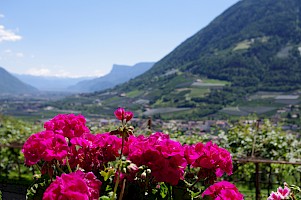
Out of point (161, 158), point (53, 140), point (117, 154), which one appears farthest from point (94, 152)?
point (161, 158)

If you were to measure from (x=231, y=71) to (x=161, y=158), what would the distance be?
473 ft

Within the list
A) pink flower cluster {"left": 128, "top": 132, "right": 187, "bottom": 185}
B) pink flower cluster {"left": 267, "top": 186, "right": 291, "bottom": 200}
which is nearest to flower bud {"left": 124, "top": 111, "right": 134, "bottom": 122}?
pink flower cluster {"left": 128, "top": 132, "right": 187, "bottom": 185}

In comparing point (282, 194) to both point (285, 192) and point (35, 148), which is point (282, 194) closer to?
point (285, 192)

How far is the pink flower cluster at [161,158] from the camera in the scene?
1.86m

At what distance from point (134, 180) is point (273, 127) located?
7.51m

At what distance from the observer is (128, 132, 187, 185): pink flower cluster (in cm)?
186

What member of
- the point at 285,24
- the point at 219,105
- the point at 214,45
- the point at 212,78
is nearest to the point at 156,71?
the point at 214,45

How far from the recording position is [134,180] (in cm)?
200

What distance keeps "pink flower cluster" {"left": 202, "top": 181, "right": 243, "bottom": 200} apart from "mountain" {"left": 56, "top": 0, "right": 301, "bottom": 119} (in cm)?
9278

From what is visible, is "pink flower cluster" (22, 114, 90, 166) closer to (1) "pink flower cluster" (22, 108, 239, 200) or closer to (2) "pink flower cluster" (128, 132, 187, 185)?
(1) "pink flower cluster" (22, 108, 239, 200)

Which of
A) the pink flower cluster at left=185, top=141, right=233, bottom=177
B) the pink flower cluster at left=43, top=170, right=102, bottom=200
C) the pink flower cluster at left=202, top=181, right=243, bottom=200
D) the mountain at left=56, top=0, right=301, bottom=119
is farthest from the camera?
the mountain at left=56, top=0, right=301, bottom=119

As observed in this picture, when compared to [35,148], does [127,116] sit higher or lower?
higher

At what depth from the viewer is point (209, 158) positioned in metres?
2.03

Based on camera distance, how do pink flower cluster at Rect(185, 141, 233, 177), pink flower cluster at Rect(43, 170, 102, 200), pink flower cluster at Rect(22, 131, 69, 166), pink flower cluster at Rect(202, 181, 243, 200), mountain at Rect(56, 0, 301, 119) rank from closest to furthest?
pink flower cluster at Rect(43, 170, 102, 200) < pink flower cluster at Rect(202, 181, 243, 200) < pink flower cluster at Rect(22, 131, 69, 166) < pink flower cluster at Rect(185, 141, 233, 177) < mountain at Rect(56, 0, 301, 119)
